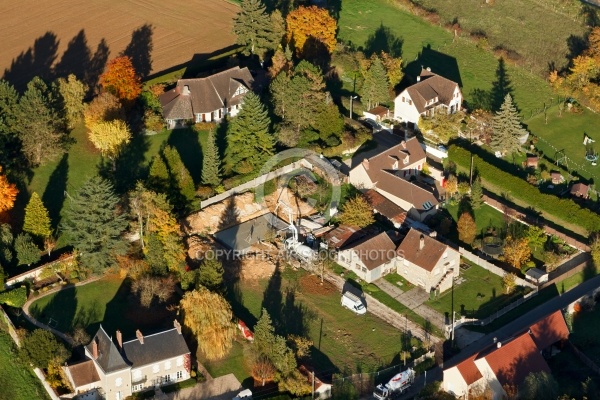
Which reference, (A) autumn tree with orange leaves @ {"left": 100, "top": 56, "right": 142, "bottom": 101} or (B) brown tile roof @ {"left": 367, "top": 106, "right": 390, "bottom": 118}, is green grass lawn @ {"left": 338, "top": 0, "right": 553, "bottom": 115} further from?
(A) autumn tree with orange leaves @ {"left": 100, "top": 56, "right": 142, "bottom": 101}

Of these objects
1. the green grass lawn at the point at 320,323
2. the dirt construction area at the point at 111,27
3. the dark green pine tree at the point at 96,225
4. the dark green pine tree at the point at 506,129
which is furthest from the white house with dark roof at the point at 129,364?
the dirt construction area at the point at 111,27

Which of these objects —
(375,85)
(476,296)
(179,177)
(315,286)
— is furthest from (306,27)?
(476,296)

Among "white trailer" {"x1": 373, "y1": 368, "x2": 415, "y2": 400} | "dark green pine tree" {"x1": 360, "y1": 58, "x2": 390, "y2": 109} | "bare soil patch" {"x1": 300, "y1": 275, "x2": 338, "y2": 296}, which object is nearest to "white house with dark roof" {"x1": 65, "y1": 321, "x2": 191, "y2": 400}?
"bare soil patch" {"x1": 300, "y1": 275, "x2": 338, "y2": 296}

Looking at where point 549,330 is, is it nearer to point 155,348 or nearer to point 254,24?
point 155,348

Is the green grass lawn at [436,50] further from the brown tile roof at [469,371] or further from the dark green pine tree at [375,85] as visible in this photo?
the brown tile roof at [469,371]

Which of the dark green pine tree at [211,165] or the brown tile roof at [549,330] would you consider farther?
the dark green pine tree at [211,165]

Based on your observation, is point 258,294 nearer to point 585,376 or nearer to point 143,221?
point 143,221

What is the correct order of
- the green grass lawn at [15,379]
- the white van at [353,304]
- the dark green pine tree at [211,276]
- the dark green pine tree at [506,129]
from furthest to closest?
1. the dark green pine tree at [506,129]
2. the white van at [353,304]
3. the dark green pine tree at [211,276]
4. the green grass lawn at [15,379]
